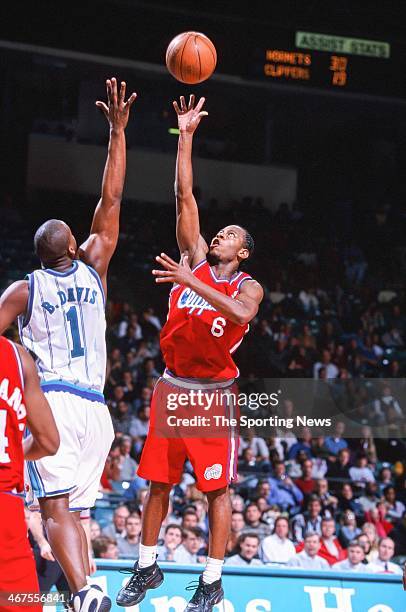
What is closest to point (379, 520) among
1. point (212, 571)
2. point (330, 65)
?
point (212, 571)

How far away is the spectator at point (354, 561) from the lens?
8.98m

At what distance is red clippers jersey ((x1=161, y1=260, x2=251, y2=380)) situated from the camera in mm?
5688

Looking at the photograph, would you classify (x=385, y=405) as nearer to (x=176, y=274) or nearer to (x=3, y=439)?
(x=176, y=274)

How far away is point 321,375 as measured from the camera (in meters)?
13.2

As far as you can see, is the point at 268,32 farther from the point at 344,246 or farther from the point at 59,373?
the point at 59,373

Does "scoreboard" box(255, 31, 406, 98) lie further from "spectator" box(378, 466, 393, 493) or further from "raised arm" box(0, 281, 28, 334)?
"raised arm" box(0, 281, 28, 334)

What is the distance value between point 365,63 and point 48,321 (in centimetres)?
1126

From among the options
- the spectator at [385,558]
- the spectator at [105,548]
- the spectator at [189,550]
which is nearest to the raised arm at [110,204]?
the spectator at [105,548]

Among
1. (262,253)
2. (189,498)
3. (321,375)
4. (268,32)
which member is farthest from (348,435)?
(268,32)

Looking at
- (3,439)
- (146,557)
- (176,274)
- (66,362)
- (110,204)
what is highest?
(110,204)

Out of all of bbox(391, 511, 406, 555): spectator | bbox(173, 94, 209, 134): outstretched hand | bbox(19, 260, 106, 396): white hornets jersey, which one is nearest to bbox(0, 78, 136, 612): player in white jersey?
bbox(19, 260, 106, 396): white hornets jersey

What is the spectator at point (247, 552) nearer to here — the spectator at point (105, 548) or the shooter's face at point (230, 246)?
the spectator at point (105, 548)

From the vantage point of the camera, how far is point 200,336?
5.69m

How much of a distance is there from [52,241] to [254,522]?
5.29 metres
